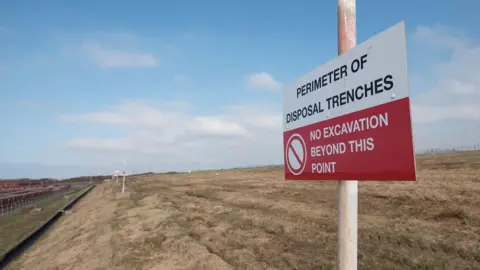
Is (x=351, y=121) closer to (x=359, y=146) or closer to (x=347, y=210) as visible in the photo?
(x=359, y=146)

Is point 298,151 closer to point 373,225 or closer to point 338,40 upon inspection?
point 338,40

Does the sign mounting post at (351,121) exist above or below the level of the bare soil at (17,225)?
above

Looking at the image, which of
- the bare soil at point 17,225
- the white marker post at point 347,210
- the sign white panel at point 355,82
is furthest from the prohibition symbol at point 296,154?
the bare soil at point 17,225

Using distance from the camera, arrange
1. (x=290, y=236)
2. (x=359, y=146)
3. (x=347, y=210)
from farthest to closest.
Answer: (x=290, y=236), (x=347, y=210), (x=359, y=146)

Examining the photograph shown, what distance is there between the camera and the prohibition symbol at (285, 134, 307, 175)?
315cm

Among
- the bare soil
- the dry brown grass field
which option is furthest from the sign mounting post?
the bare soil

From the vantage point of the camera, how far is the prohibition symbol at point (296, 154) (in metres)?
3.15

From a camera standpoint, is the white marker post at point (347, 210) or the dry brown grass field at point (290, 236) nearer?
the white marker post at point (347, 210)

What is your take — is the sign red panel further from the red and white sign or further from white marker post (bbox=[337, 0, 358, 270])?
white marker post (bbox=[337, 0, 358, 270])

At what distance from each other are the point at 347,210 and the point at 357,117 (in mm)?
763

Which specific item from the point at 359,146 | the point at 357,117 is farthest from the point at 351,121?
the point at 359,146

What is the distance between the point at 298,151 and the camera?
3.22m

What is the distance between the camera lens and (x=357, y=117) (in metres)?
2.54

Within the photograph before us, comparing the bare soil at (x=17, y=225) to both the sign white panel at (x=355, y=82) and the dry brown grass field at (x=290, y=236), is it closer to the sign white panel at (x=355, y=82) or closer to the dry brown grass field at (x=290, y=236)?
the dry brown grass field at (x=290, y=236)
